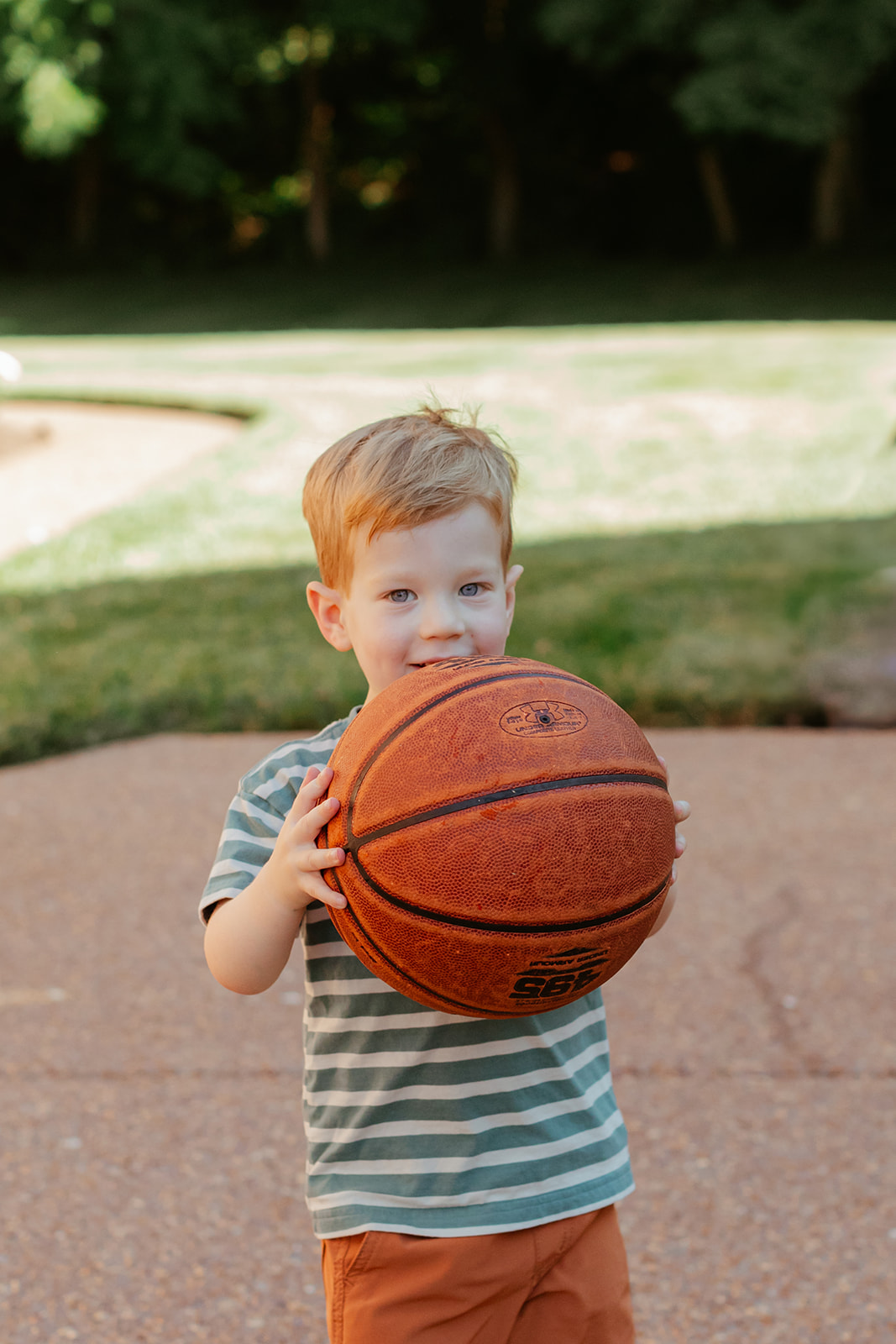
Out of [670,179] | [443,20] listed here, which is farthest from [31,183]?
[670,179]

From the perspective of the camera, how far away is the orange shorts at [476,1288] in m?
1.75

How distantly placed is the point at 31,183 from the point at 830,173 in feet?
64.7

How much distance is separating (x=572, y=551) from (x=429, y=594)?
6.67 meters

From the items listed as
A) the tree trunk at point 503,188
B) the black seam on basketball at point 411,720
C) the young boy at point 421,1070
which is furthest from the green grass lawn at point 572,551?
the tree trunk at point 503,188

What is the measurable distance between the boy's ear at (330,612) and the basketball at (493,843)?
254mm

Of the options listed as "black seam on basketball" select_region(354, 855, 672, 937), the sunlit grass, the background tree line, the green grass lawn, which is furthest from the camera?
the background tree line

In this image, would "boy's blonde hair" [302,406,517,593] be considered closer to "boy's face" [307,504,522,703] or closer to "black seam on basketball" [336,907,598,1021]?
"boy's face" [307,504,522,703]

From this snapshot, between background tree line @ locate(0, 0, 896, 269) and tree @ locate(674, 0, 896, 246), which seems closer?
tree @ locate(674, 0, 896, 246)

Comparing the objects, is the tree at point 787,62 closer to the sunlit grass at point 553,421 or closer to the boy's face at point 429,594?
the sunlit grass at point 553,421

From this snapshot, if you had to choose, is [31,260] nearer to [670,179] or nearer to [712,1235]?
[670,179]

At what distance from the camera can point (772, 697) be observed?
586 centimetres

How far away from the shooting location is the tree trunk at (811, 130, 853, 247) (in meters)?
29.5

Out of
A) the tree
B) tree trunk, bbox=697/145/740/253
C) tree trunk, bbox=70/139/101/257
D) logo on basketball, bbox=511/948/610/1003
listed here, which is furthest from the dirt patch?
tree trunk, bbox=70/139/101/257

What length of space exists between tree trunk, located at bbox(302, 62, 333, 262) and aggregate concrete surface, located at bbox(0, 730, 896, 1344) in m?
30.7
